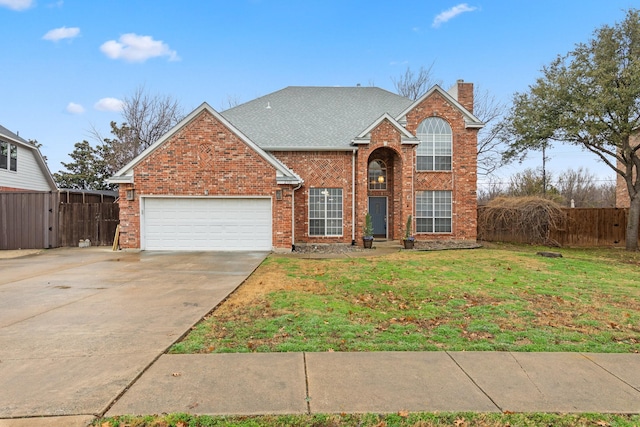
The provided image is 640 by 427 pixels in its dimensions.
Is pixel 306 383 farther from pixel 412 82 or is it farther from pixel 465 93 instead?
pixel 412 82

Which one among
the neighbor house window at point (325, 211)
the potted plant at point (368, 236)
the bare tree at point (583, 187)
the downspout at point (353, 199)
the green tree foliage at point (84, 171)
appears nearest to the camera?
the potted plant at point (368, 236)

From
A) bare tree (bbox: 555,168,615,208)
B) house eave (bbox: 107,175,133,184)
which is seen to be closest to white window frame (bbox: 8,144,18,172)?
house eave (bbox: 107,175,133,184)

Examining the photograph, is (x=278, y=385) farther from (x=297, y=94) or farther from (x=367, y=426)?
(x=297, y=94)

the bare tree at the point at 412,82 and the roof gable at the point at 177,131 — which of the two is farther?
the bare tree at the point at 412,82

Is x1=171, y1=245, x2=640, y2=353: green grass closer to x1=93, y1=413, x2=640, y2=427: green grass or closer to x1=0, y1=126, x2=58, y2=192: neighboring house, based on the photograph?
x1=93, y1=413, x2=640, y2=427: green grass

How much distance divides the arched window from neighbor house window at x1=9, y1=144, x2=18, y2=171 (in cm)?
1977

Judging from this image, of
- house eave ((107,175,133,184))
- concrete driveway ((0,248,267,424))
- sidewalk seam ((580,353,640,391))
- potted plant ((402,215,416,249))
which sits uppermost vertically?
house eave ((107,175,133,184))

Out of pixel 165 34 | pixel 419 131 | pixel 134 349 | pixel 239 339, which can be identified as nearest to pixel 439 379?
pixel 239 339

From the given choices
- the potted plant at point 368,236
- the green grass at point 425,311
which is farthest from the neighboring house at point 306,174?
the green grass at point 425,311

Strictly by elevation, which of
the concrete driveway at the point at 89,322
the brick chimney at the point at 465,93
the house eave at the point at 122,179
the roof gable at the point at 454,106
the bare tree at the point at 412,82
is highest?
the bare tree at the point at 412,82

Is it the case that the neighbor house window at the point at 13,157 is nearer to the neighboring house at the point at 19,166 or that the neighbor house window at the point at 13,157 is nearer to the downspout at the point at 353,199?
the neighboring house at the point at 19,166

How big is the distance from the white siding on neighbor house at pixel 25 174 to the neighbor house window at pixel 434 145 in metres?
21.9

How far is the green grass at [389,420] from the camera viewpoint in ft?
8.55

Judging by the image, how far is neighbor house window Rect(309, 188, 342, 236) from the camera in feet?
54.0
